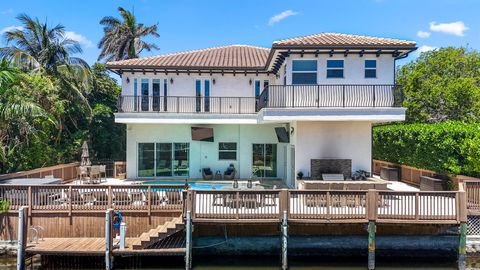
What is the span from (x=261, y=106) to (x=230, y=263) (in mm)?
8774

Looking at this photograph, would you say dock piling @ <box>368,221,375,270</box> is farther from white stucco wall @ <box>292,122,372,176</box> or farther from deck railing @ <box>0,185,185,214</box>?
deck railing @ <box>0,185,185,214</box>

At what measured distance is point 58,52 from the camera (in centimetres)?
2578

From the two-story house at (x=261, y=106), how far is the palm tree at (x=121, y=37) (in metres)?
14.1

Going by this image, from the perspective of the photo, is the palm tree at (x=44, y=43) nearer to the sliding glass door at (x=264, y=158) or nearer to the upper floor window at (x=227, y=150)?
the upper floor window at (x=227, y=150)

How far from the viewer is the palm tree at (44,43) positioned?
25.2 meters

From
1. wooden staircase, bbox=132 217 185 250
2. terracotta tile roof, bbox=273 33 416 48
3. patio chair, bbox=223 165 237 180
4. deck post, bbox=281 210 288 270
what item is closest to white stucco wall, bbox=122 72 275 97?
patio chair, bbox=223 165 237 180

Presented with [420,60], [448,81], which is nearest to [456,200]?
[448,81]

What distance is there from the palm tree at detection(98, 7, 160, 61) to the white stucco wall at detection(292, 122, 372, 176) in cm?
2447

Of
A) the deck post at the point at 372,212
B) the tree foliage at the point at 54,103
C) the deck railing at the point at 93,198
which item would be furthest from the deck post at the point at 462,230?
the tree foliage at the point at 54,103

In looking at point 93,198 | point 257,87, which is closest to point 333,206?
point 93,198

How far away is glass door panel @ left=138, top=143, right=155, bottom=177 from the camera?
21.7 metres

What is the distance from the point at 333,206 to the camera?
11.9m

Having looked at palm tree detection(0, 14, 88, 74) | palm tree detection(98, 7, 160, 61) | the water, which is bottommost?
the water

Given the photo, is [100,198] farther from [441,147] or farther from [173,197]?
[441,147]
